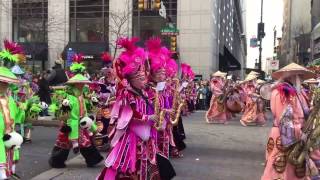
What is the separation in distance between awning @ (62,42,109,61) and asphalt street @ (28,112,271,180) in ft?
59.1

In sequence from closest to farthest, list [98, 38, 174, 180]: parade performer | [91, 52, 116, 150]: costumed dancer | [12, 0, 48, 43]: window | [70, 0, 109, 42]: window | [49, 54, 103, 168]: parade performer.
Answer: [98, 38, 174, 180]: parade performer, [49, 54, 103, 168]: parade performer, [91, 52, 116, 150]: costumed dancer, [12, 0, 48, 43]: window, [70, 0, 109, 42]: window

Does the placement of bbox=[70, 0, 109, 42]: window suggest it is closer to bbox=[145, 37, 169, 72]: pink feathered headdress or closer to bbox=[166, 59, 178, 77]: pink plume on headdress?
bbox=[166, 59, 178, 77]: pink plume on headdress

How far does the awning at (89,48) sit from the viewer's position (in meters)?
32.5

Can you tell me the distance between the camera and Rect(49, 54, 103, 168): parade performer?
8.40m

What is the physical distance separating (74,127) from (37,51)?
2623 cm

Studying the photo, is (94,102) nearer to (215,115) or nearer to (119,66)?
(119,66)

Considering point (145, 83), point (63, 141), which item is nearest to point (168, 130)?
point (63, 141)

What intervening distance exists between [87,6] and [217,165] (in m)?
26.2

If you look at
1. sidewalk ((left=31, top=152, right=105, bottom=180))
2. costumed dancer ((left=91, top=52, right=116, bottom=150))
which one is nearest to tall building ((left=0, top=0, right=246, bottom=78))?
costumed dancer ((left=91, top=52, right=116, bottom=150))

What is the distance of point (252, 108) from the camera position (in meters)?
17.8

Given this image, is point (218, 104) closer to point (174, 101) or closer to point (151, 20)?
point (174, 101)

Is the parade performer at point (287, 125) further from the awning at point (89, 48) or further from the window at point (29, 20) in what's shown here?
the window at point (29, 20)

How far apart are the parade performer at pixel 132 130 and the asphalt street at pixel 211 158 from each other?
7.91ft

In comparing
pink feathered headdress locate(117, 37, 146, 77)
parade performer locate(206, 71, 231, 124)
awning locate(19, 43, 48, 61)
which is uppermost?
awning locate(19, 43, 48, 61)
